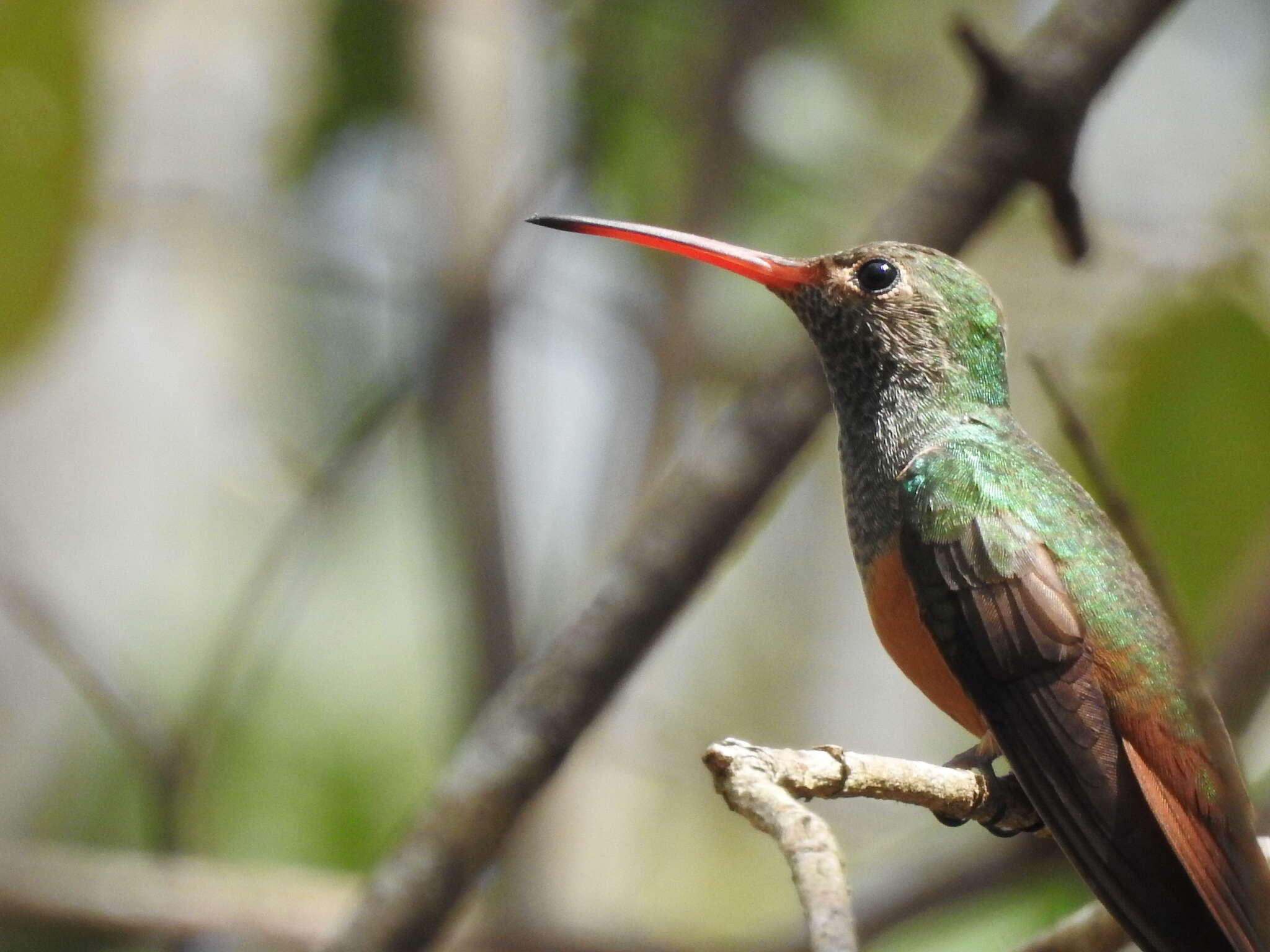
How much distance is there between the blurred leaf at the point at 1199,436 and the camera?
3.15 meters

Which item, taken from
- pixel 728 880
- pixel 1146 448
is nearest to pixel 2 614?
pixel 728 880

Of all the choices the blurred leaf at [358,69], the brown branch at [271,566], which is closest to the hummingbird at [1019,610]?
the brown branch at [271,566]

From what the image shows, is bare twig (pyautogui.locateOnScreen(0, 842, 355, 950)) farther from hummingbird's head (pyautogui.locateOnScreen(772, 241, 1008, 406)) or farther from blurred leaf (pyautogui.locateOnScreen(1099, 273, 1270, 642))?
blurred leaf (pyautogui.locateOnScreen(1099, 273, 1270, 642))

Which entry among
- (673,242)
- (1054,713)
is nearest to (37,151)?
(673,242)

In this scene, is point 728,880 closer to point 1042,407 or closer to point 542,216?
point 1042,407

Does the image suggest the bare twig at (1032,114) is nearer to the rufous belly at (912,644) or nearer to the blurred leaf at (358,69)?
the rufous belly at (912,644)

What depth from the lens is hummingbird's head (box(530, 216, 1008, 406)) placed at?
9.61 ft

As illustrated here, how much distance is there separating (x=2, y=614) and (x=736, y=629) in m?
3.10

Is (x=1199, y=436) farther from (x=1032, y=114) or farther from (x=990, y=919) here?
(x=990, y=919)

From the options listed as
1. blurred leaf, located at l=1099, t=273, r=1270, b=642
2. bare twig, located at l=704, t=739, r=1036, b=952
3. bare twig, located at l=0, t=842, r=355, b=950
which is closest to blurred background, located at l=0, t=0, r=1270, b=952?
blurred leaf, located at l=1099, t=273, r=1270, b=642

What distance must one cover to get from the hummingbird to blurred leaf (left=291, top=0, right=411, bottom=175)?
251 centimetres

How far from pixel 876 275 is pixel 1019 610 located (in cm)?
83

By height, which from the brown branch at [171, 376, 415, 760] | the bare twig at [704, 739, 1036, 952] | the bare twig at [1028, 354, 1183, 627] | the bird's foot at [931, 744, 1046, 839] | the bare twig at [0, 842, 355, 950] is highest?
the bare twig at [1028, 354, 1183, 627]

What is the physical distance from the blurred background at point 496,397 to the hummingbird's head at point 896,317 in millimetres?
281
